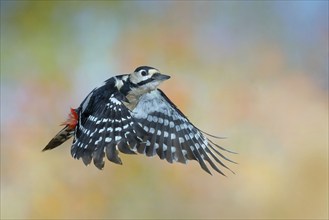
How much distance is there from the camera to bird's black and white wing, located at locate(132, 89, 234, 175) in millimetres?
1673

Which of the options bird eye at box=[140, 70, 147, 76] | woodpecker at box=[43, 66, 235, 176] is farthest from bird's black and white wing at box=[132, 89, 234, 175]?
bird eye at box=[140, 70, 147, 76]

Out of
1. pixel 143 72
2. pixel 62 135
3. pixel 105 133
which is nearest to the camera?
pixel 105 133

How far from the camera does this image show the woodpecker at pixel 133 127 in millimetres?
1382

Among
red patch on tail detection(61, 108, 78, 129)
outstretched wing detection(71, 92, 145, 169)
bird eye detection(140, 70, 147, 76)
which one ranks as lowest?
outstretched wing detection(71, 92, 145, 169)

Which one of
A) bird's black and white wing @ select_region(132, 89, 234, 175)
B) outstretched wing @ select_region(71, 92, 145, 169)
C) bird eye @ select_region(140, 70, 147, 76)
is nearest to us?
outstretched wing @ select_region(71, 92, 145, 169)

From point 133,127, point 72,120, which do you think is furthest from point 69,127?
point 133,127

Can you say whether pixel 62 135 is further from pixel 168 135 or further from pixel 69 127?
pixel 168 135

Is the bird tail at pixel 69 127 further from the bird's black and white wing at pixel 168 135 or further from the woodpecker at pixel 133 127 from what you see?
the bird's black and white wing at pixel 168 135

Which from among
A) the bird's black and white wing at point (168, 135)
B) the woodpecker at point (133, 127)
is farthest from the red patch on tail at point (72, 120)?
the bird's black and white wing at point (168, 135)

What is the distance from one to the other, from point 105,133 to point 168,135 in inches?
14.4

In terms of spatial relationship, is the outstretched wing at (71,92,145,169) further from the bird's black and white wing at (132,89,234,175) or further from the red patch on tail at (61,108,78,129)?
the bird's black and white wing at (132,89,234,175)

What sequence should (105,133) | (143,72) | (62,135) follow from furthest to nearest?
(62,135)
(143,72)
(105,133)

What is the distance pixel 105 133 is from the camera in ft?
4.55

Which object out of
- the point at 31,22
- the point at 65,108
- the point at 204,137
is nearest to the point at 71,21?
the point at 31,22
